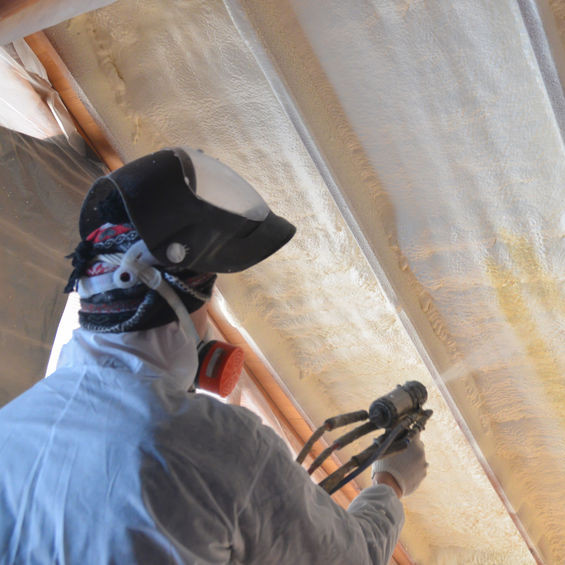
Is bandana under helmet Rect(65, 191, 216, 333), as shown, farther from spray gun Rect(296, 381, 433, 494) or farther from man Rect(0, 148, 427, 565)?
spray gun Rect(296, 381, 433, 494)

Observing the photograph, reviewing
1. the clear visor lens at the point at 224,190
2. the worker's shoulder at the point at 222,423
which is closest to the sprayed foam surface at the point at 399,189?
the clear visor lens at the point at 224,190

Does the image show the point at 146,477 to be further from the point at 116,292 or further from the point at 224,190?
the point at 224,190

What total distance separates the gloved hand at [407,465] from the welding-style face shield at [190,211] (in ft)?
2.02

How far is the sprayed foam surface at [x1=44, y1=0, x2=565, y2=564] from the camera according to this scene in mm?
1285

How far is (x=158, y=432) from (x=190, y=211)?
0.43 metres

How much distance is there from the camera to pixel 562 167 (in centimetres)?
124

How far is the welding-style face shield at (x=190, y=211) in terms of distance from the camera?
1156 mm

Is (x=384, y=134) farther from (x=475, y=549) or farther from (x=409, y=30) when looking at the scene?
(x=475, y=549)

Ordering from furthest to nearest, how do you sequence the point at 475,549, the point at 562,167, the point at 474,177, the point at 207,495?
1. the point at 475,549
2. the point at 474,177
3. the point at 562,167
4. the point at 207,495

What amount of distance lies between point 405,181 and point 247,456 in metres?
0.78

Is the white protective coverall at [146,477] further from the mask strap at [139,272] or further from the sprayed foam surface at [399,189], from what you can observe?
the sprayed foam surface at [399,189]

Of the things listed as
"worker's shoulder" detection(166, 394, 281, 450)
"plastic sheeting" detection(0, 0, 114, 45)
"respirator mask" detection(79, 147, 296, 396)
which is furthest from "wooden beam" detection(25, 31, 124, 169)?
"worker's shoulder" detection(166, 394, 281, 450)

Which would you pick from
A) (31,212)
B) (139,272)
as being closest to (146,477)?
(139,272)

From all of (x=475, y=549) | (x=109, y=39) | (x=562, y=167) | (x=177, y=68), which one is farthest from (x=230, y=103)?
(x=475, y=549)
